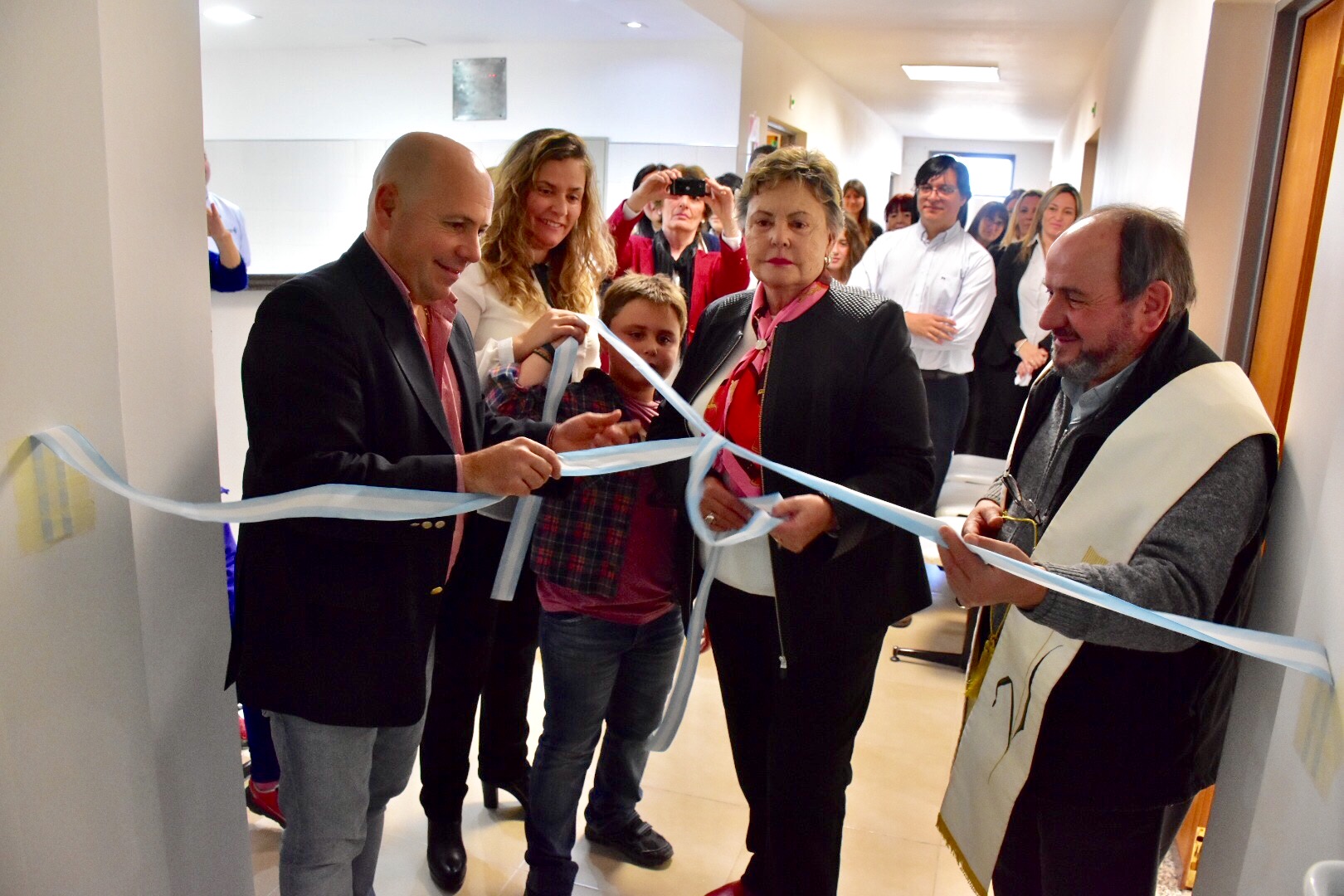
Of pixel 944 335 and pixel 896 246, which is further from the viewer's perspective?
pixel 896 246

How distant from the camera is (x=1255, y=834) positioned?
1.24 metres

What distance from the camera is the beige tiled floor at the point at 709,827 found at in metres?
2.33

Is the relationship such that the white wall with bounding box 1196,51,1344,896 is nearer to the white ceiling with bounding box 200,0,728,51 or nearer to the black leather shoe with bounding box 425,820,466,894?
the black leather shoe with bounding box 425,820,466,894

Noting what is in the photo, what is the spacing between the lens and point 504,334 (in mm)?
2143

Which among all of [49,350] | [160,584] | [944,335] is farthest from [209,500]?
[944,335]

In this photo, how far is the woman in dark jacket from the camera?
4.34m

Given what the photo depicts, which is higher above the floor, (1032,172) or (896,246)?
(1032,172)

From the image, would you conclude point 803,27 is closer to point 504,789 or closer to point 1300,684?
point 504,789

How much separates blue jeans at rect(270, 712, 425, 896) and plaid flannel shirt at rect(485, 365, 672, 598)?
19.9 inches

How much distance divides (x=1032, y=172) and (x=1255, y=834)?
63.6ft

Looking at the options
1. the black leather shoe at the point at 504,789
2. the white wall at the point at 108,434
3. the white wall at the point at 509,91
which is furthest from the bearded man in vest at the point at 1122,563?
the white wall at the point at 509,91

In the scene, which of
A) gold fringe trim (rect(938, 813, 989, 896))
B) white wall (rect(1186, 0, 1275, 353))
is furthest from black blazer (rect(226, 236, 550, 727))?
white wall (rect(1186, 0, 1275, 353))

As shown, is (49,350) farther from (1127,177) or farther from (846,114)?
(846,114)

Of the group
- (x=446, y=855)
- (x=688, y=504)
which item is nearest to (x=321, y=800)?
(x=688, y=504)
